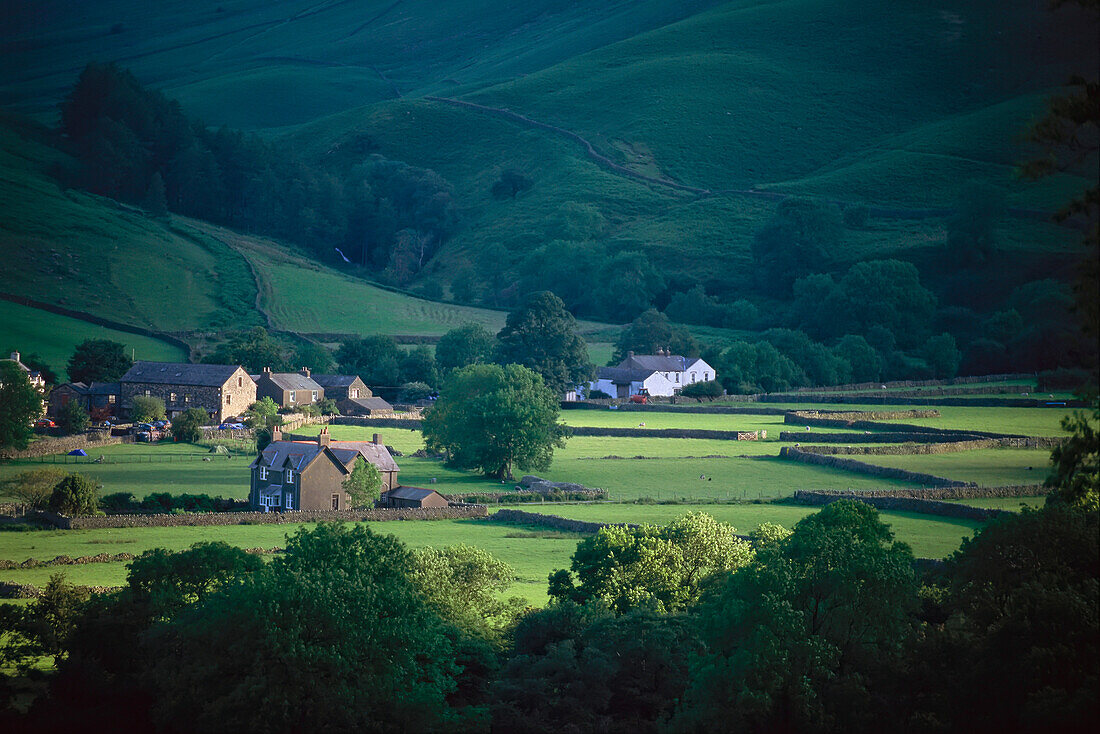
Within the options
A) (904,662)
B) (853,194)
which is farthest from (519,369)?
(853,194)

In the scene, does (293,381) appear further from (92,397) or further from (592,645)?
(592,645)

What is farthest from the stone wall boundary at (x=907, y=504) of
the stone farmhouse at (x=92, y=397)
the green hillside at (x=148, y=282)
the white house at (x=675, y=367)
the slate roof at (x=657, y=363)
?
the green hillside at (x=148, y=282)

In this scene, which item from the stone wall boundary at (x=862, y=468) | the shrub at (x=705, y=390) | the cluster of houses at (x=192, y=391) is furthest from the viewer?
the shrub at (x=705, y=390)

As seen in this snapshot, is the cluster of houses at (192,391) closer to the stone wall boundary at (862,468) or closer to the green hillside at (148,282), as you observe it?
the green hillside at (148,282)

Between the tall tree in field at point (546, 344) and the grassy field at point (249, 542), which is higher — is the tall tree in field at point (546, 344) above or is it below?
above

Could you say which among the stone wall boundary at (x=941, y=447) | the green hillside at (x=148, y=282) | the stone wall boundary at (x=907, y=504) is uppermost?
the green hillside at (x=148, y=282)

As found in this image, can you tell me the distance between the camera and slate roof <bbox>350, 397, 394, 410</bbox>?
8362 cm

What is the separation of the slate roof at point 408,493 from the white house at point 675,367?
5208 centimetres

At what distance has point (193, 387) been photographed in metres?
76.6

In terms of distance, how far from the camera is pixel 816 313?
411ft

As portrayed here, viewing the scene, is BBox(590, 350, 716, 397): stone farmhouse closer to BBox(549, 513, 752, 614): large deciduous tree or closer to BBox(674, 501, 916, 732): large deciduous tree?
BBox(549, 513, 752, 614): large deciduous tree

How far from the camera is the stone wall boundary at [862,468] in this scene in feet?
165

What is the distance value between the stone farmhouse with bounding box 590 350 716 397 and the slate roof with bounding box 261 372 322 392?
25140 mm

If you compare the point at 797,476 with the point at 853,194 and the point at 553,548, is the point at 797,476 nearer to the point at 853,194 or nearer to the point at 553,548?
the point at 553,548
